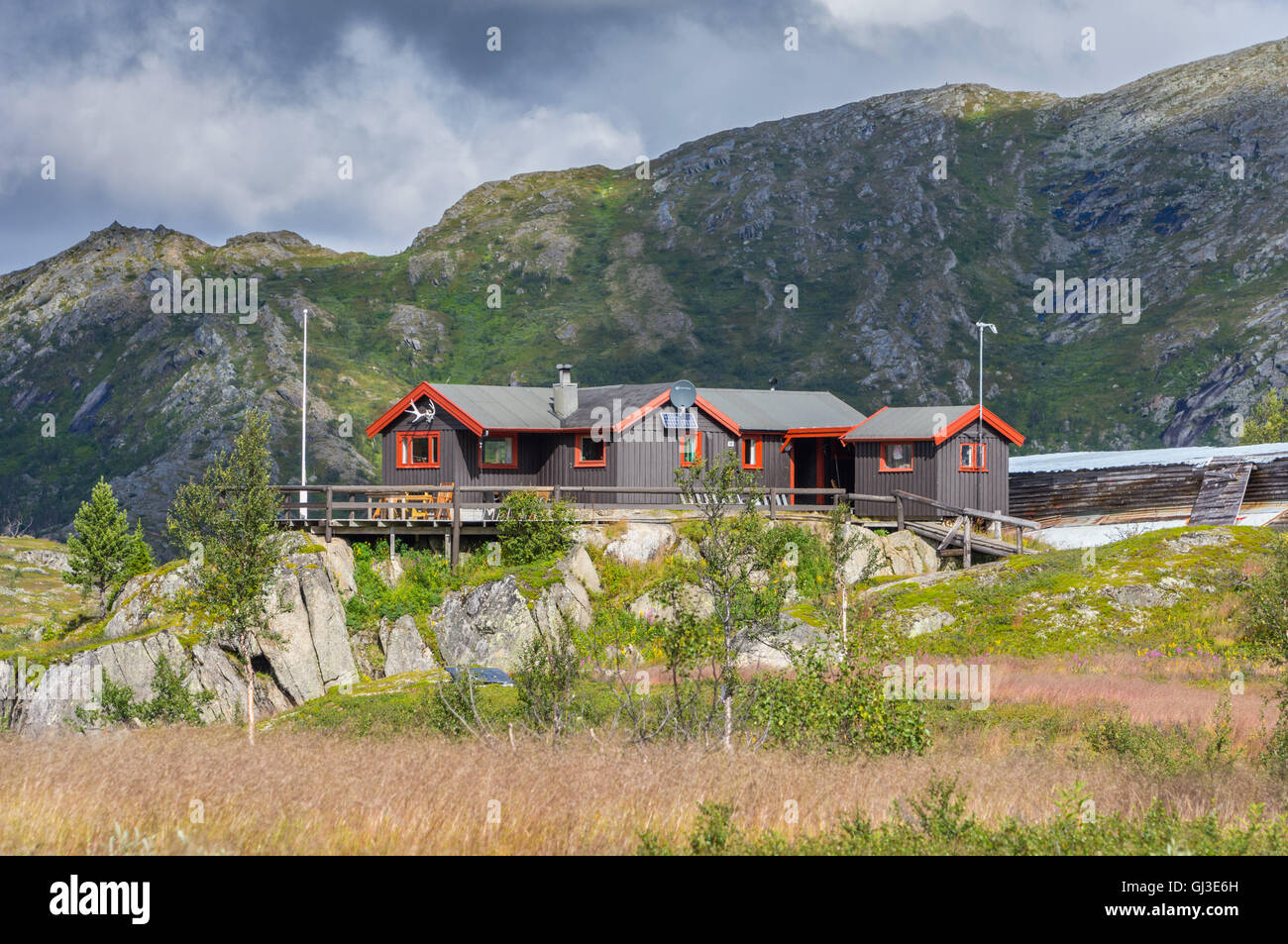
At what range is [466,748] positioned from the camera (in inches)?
585

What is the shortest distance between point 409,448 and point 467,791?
110 ft

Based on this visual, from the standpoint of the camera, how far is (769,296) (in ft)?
506

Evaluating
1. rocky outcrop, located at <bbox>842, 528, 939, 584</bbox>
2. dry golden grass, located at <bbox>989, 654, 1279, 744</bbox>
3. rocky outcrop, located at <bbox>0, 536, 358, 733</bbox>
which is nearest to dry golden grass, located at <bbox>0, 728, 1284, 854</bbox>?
dry golden grass, located at <bbox>989, 654, 1279, 744</bbox>

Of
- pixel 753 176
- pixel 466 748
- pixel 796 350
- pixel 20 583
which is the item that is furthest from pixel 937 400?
pixel 466 748

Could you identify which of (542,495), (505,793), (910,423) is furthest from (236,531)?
(910,423)

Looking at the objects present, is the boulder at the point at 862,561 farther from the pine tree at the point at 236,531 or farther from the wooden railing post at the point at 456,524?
the pine tree at the point at 236,531

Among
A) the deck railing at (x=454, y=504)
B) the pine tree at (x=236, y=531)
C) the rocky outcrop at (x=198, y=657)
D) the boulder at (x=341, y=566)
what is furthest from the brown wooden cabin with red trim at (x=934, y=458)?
the pine tree at (x=236, y=531)

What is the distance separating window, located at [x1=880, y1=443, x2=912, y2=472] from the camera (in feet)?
142

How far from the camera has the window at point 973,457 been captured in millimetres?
43781

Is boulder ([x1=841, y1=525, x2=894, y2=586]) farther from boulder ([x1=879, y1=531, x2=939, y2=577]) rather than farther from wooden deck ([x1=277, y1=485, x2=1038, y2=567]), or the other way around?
wooden deck ([x1=277, y1=485, x2=1038, y2=567])

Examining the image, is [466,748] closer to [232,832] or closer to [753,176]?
[232,832]

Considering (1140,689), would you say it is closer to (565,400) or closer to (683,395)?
(683,395)

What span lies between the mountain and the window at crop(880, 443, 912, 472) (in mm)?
78860
